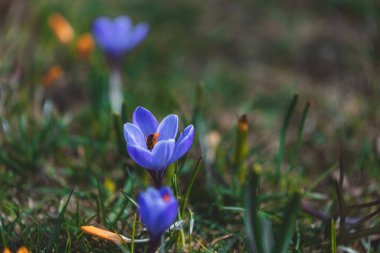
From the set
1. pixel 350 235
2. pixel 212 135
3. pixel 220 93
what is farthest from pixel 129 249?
pixel 220 93

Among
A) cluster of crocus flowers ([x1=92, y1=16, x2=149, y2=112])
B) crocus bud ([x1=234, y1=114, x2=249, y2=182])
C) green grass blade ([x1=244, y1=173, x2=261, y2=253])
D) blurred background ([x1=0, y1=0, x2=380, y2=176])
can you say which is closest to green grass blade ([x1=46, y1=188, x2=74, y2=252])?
green grass blade ([x1=244, y1=173, x2=261, y2=253])

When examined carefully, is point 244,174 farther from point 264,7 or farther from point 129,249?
point 264,7

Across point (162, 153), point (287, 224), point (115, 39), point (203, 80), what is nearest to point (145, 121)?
point (162, 153)

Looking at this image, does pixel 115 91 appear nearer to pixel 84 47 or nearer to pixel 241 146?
pixel 84 47

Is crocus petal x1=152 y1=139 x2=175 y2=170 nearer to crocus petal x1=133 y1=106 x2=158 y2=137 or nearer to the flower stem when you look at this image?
crocus petal x1=133 y1=106 x2=158 y2=137

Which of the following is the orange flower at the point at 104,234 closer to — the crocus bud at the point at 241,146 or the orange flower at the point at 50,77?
the crocus bud at the point at 241,146
